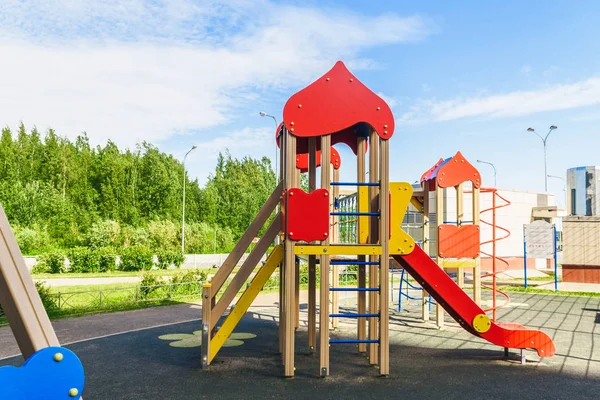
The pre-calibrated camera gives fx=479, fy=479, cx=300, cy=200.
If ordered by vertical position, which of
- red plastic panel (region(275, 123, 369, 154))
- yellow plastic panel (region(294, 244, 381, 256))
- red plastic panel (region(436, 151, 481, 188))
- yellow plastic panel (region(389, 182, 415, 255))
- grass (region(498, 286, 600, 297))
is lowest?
grass (region(498, 286, 600, 297))

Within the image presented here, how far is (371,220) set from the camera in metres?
6.74

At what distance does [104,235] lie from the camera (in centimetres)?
3425

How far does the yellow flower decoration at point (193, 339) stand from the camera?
26.4 ft

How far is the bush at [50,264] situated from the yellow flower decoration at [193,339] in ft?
56.4

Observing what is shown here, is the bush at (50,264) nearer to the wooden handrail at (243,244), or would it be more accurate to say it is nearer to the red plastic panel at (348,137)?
the wooden handrail at (243,244)

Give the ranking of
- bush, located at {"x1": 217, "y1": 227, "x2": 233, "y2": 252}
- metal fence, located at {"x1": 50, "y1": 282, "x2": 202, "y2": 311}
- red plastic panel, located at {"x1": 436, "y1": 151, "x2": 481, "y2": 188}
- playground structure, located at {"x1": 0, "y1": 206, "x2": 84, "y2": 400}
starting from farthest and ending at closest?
bush, located at {"x1": 217, "y1": 227, "x2": 233, "y2": 252} → metal fence, located at {"x1": 50, "y1": 282, "x2": 202, "y2": 311} → red plastic panel, located at {"x1": 436, "y1": 151, "x2": 481, "y2": 188} → playground structure, located at {"x1": 0, "y1": 206, "x2": 84, "y2": 400}

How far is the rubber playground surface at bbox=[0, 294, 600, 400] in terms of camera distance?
550 centimetres

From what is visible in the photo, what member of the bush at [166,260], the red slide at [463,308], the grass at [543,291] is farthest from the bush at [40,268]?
the red slide at [463,308]

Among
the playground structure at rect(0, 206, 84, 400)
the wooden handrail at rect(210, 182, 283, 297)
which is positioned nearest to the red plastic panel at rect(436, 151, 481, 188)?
the wooden handrail at rect(210, 182, 283, 297)

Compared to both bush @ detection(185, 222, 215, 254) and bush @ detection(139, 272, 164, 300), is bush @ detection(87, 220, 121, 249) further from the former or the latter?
bush @ detection(139, 272, 164, 300)

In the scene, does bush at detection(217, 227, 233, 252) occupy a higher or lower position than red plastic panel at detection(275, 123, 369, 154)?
lower

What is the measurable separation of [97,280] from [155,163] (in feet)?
81.0

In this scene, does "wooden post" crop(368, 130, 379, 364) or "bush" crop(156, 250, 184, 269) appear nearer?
"wooden post" crop(368, 130, 379, 364)

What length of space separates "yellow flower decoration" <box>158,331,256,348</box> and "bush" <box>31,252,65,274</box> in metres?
17.2
